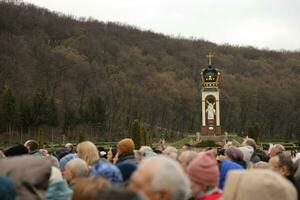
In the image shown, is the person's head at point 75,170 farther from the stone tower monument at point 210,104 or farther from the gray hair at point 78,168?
the stone tower monument at point 210,104

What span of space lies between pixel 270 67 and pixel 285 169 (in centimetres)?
11046

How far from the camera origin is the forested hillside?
197 feet

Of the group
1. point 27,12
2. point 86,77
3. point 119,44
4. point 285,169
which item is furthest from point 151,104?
point 285,169

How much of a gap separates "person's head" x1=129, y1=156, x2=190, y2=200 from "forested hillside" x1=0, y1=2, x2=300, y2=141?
48.6 metres

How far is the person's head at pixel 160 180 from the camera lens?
358 cm

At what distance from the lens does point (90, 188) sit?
3.31 m

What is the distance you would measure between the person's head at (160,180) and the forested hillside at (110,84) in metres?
48.6

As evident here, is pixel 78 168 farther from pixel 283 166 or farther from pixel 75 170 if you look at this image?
pixel 283 166

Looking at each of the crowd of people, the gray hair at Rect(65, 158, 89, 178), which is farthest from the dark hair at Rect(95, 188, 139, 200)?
the gray hair at Rect(65, 158, 89, 178)

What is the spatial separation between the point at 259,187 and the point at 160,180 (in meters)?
0.69

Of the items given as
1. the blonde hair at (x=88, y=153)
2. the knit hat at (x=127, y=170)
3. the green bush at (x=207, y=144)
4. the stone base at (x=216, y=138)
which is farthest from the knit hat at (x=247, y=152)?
the stone base at (x=216, y=138)

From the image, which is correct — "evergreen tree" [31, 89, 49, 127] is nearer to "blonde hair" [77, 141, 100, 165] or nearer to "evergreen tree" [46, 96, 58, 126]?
"evergreen tree" [46, 96, 58, 126]

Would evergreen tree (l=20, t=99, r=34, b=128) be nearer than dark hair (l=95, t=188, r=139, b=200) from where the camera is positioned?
No

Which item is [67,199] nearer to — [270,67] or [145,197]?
[145,197]
